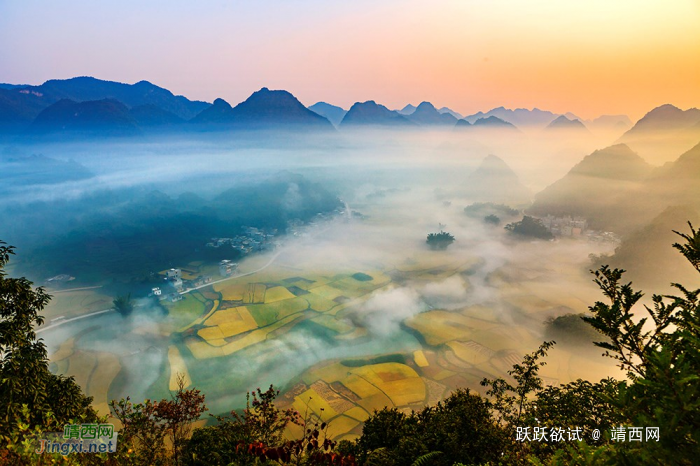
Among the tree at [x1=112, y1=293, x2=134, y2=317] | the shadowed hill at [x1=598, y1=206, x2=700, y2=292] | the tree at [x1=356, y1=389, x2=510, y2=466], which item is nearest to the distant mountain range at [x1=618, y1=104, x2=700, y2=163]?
the shadowed hill at [x1=598, y1=206, x2=700, y2=292]

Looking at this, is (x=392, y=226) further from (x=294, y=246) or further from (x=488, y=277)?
(x=488, y=277)

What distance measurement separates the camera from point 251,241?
108562 millimetres

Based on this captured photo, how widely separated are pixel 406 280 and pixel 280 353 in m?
36.6

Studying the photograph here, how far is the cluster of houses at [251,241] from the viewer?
10169 centimetres

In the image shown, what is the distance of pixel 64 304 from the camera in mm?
62312

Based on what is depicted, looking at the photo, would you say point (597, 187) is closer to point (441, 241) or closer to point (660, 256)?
point (660, 256)

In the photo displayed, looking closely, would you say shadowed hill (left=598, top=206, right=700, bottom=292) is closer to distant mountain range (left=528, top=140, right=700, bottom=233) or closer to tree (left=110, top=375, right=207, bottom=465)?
distant mountain range (left=528, top=140, right=700, bottom=233)

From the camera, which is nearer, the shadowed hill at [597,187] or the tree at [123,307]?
the tree at [123,307]

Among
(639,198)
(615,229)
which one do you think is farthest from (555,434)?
(639,198)

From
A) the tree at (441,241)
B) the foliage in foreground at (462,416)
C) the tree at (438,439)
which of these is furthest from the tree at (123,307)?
the tree at (441,241)

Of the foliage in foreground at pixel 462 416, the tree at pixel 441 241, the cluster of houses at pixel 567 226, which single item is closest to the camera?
the foliage in foreground at pixel 462 416

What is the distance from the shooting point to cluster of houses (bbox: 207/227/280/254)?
334 ft

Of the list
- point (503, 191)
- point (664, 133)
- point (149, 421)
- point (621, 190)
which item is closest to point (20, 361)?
point (149, 421)

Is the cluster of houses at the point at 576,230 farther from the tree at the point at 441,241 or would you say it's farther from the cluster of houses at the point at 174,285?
the cluster of houses at the point at 174,285
